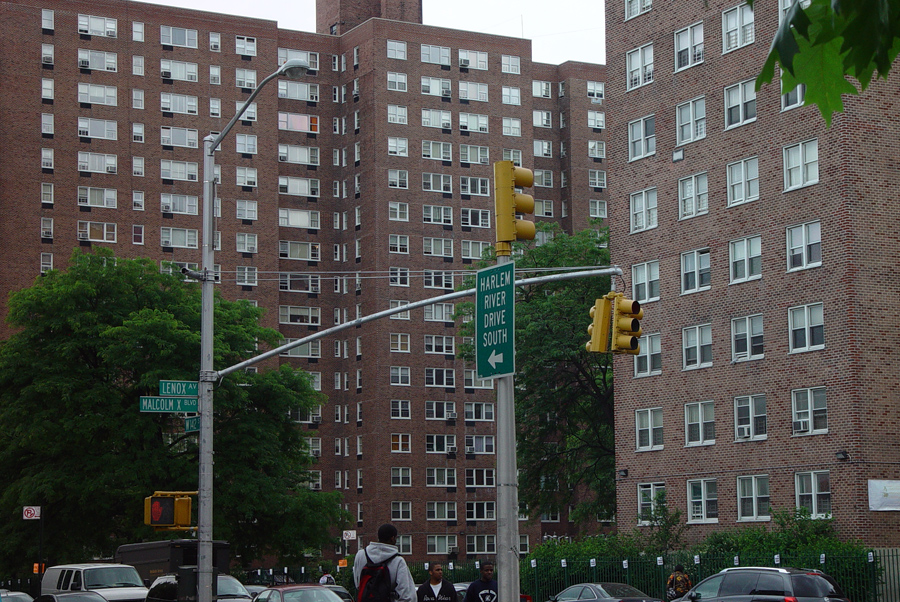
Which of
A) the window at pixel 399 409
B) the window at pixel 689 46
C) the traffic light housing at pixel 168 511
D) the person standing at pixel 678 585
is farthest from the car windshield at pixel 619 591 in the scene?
the window at pixel 399 409

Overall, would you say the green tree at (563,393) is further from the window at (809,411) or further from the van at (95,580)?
the van at (95,580)

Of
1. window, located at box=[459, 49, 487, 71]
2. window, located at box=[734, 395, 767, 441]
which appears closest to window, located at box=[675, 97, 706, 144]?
window, located at box=[734, 395, 767, 441]

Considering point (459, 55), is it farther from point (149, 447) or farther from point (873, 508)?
point (873, 508)

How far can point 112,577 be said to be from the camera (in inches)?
1390

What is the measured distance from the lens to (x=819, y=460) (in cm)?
4434

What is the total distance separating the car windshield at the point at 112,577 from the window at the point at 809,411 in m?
23.5

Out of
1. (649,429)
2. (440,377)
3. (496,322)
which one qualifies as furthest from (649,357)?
(440,377)

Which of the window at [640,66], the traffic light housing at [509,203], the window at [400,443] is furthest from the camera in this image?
the window at [400,443]

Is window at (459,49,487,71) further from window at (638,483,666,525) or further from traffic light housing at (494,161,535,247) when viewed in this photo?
traffic light housing at (494,161,535,247)

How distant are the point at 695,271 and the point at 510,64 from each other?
59.8m

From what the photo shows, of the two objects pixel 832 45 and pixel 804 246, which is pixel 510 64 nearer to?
pixel 804 246

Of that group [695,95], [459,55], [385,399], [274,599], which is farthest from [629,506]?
[459,55]

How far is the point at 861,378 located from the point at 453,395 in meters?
60.0

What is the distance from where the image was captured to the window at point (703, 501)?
49.0 meters
